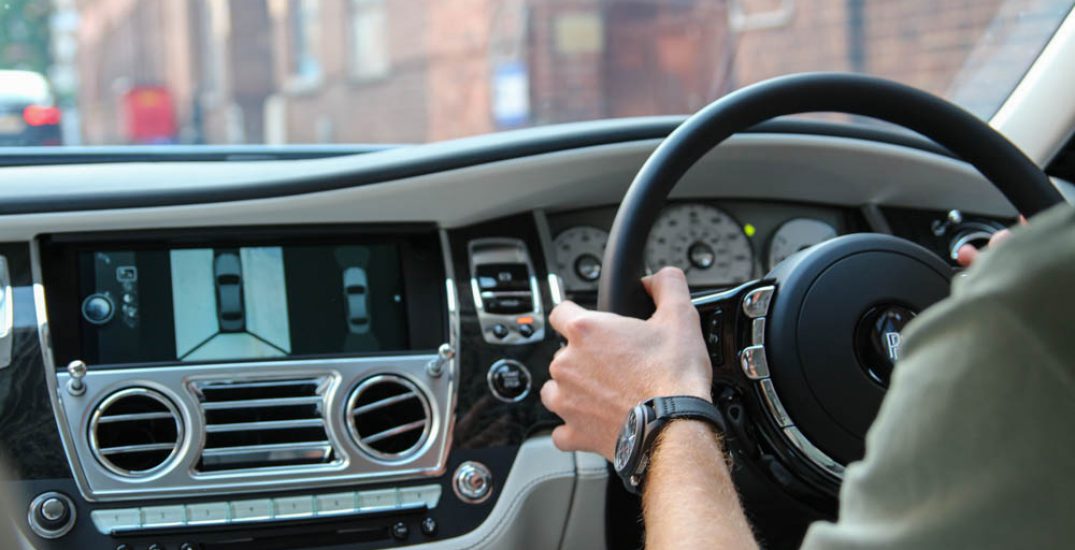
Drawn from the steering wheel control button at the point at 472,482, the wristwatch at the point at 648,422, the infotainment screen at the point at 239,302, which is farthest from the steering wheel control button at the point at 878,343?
the infotainment screen at the point at 239,302

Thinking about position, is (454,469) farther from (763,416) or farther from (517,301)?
(763,416)

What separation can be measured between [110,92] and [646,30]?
1176 centimetres

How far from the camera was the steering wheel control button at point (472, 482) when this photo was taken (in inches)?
74.0

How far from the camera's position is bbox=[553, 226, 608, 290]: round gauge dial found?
204cm

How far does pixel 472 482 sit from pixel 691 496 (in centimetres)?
82

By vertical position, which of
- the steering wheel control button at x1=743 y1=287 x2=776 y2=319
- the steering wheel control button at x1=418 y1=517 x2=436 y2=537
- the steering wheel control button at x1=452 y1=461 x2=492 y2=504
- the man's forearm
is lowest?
the steering wheel control button at x1=418 y1=517 x2=436 y2=537

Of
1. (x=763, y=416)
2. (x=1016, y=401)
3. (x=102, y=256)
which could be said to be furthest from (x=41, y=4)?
(x=1016, y=401)

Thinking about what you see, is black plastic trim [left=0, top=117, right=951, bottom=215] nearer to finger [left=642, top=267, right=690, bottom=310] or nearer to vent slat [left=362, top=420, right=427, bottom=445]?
vent slat [left=362, top=420, right=427, bottom=445]

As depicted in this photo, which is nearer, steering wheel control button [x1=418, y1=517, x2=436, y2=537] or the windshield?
steering wheel control button [x1=418, y1=517, x2=436, y2=537]

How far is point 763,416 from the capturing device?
5.07ft

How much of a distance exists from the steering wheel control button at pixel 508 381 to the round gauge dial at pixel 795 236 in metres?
0.55

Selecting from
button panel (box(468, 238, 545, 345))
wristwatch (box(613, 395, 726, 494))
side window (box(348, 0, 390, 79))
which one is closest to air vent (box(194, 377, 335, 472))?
button panel (box(468, 238, 545, 345))

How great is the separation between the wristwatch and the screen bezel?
2.38ft

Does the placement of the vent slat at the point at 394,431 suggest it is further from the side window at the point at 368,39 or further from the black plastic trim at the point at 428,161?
the side window at the point at 368,39
